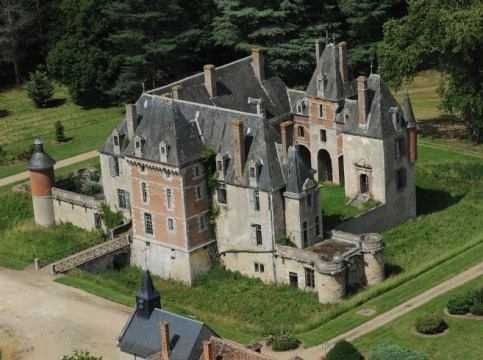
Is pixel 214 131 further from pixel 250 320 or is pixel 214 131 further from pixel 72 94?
pixel 72 94

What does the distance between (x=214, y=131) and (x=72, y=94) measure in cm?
3382

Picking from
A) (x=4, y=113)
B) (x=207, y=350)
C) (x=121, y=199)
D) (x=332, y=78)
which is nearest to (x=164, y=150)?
(x=121, y=199)

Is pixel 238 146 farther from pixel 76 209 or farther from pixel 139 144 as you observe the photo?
pixel 76 209

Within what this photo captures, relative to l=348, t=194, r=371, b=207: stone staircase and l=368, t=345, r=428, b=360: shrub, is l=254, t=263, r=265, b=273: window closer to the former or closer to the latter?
l=348, t=194, r=371, b=207: stone staircase

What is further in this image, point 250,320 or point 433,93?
point 433,93

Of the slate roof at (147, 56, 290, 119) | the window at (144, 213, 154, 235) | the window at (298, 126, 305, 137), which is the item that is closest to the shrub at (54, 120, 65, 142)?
the slate roof at (147, 56, 290, 119)

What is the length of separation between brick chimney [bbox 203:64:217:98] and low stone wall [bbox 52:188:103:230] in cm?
1103

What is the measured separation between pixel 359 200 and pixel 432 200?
24.0ft

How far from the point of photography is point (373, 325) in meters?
72.1

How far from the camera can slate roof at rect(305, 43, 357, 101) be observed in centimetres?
8975

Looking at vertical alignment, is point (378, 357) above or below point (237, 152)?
below

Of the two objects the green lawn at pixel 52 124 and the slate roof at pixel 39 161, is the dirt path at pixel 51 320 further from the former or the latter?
the green lawn at pixel 52 124

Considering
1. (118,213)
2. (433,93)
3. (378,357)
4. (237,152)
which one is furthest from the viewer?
(433,93)

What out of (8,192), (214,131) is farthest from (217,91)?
(8,192)
